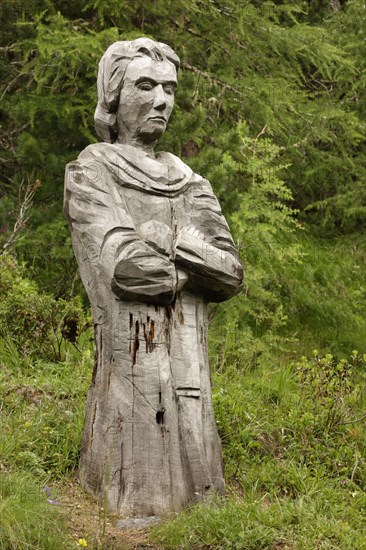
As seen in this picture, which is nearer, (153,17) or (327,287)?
(153,17)

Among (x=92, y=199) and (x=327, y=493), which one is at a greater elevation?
(x=92, y=199)

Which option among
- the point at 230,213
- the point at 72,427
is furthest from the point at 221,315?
the point at 72,427

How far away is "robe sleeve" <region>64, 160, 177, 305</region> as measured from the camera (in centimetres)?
617

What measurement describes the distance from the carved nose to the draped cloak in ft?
1.00

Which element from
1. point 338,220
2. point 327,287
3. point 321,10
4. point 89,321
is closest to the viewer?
point 89,321

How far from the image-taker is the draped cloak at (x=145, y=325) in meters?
6.22

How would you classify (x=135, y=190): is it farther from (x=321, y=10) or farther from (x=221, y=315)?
(x=321, y=10)

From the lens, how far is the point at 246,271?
10539mm

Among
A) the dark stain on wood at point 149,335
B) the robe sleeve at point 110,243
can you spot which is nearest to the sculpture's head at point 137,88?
the robe sleeve at point 110,243

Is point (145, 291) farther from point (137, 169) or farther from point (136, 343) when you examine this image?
point (137, 169)

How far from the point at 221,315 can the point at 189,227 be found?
424 cm

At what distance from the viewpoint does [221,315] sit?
10.7 metres

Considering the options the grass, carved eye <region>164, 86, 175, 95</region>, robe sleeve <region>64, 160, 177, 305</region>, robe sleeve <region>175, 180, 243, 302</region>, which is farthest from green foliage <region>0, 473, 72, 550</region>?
carved eye <region>164, 86, 175, 95</region>

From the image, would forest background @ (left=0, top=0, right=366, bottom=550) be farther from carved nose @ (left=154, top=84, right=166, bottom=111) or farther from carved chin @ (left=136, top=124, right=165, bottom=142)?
carved nose @ (left=154, top=84, right=166, bottom=111)
